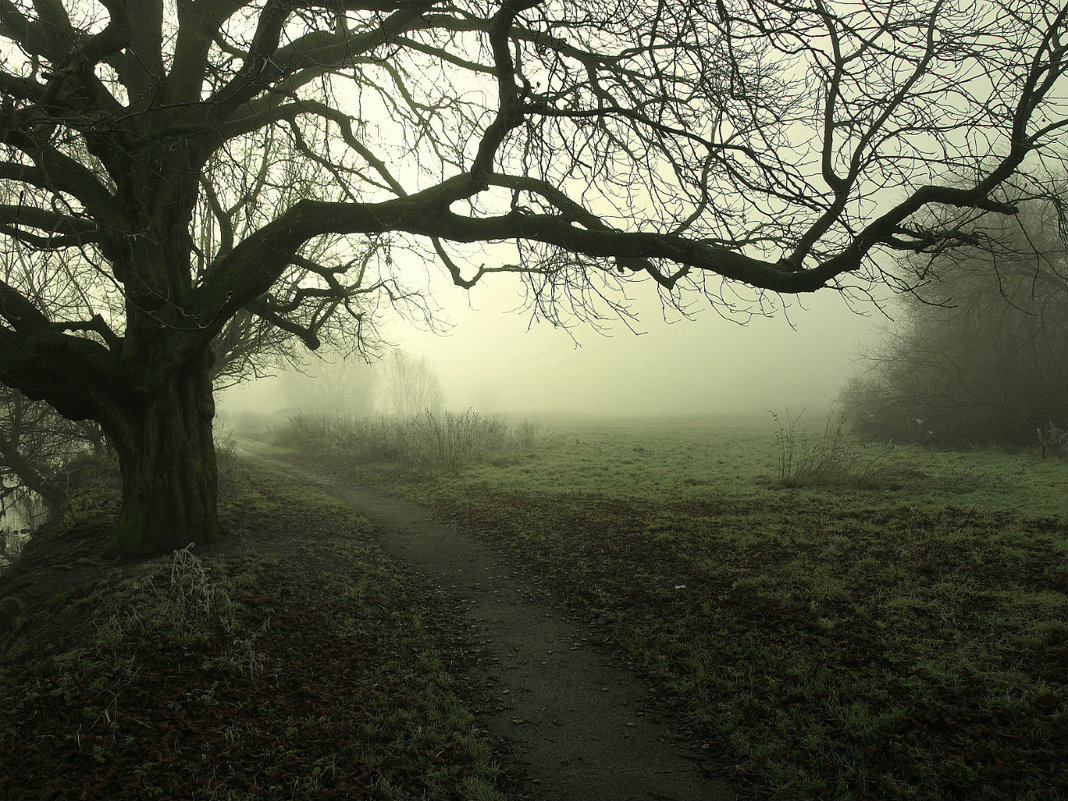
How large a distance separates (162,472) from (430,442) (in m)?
8.10

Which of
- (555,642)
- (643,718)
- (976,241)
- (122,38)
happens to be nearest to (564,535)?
(555,642)

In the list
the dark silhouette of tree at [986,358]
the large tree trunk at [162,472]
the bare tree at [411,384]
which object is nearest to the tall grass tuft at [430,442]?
the large tree trunk at [162,472]

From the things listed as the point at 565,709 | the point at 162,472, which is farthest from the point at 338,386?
the point at 565,709

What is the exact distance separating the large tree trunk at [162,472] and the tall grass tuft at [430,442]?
752cm

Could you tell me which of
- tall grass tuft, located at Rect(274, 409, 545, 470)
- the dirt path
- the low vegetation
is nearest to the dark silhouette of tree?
tall grass tuft, located at Rect(274, 409, 545, 470)

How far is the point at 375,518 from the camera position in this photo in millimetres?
9648

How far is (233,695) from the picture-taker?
3.52 metres

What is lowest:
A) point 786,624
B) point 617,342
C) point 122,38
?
point 786,624

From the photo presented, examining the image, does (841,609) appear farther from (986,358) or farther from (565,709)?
(986,358)

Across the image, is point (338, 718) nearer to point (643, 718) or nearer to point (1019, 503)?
point (643, 718)

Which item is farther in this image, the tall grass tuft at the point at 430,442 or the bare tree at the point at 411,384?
the bare tree at the point at 411,384

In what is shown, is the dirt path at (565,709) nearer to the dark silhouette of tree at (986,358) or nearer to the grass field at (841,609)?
the grass field at (841,609)

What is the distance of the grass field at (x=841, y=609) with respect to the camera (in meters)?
2.94

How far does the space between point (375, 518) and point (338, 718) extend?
637cm
